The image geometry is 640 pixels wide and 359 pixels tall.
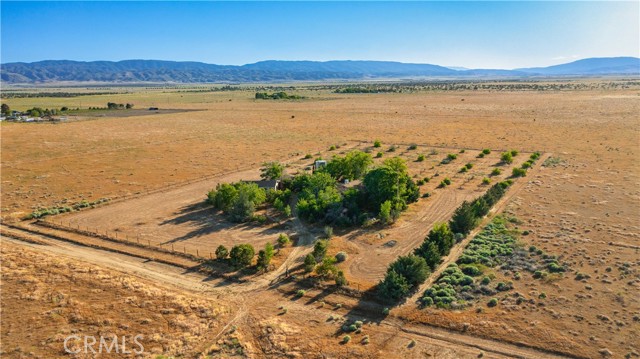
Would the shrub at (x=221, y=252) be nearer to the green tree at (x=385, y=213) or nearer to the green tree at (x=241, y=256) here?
the green tree at (x=241, y=256)

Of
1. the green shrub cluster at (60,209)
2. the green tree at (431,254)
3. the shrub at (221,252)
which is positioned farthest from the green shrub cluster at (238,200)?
the green tree at (431,254)

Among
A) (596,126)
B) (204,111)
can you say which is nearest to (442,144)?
(596,126)

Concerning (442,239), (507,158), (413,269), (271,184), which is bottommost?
(413,269)

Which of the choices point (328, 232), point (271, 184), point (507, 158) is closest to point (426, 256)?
point (328, 232)

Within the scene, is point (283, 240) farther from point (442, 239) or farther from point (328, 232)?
point (442, 239)

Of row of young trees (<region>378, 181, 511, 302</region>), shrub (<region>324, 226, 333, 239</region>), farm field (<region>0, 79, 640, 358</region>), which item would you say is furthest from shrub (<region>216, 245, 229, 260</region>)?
row of young trees (<region>378, 181, 511, 302</region>)

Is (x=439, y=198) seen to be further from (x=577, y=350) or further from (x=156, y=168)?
(x=156, y=168)
